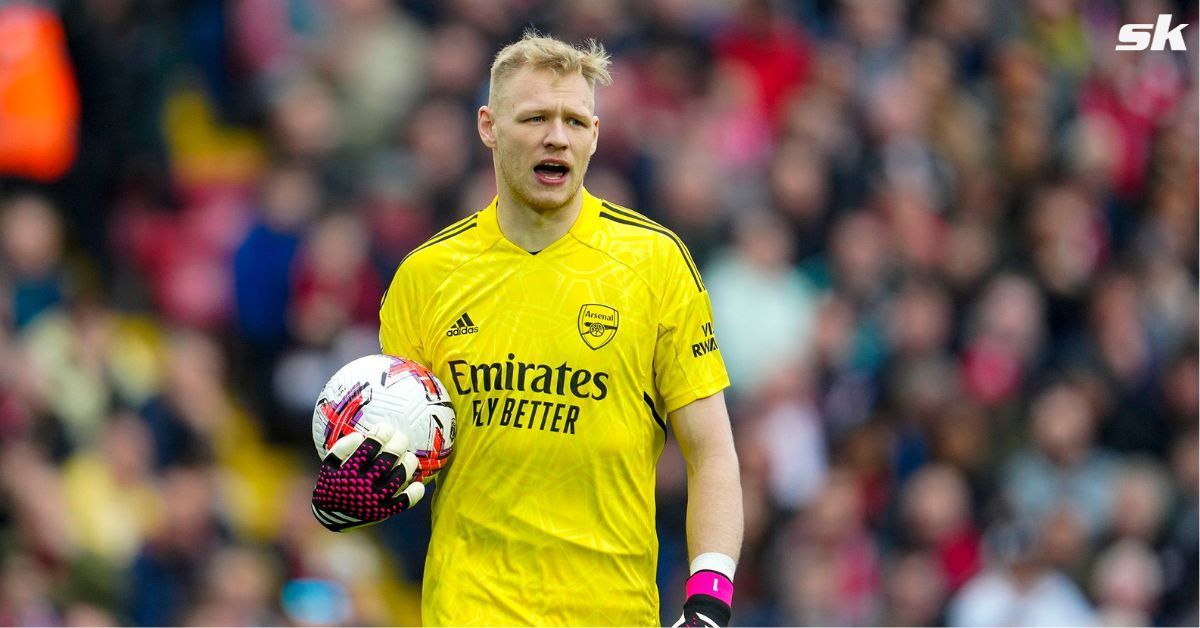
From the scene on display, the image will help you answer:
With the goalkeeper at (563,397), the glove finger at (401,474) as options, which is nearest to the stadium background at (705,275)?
the goalkeeper at (563,397)

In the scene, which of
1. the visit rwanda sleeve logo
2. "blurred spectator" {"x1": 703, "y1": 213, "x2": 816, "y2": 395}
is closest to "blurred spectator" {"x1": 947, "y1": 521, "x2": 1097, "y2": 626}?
"blurred spectator" {"x1": 703, "y1": 213, "x2": 816, "y2": 395}

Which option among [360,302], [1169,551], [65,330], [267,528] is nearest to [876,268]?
[1169,551]

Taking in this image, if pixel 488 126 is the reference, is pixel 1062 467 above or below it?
below

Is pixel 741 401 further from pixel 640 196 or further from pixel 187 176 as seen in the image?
pixel 187 176

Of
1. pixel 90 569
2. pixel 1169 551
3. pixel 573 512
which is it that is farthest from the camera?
pixel 1169 551

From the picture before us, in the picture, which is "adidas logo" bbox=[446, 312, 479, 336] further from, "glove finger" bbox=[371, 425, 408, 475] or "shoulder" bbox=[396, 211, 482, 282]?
"glove finger" bbox=[371, 425, 408, 475]

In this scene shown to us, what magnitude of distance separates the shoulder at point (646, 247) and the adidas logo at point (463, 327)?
50cm

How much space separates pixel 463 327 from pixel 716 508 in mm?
1008

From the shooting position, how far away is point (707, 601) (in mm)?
5535

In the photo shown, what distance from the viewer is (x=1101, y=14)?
48.4 ft

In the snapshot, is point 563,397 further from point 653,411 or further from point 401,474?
point 401,474

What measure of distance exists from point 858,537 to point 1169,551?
2.10m

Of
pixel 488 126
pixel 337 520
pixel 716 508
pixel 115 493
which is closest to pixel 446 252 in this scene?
pixel 488 126

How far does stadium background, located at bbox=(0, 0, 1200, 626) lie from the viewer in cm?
1012
